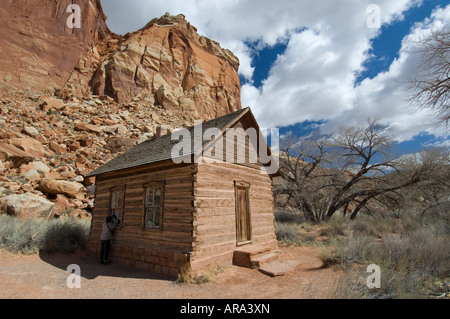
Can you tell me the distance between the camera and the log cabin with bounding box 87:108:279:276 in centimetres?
727

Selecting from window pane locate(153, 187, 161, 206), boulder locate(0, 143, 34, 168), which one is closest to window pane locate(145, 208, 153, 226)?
window pane locate(153, 187, 161, 206)

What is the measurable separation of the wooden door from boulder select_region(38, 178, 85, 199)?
Answer: 41.5 feet

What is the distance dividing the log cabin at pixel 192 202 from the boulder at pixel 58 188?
6.48 m

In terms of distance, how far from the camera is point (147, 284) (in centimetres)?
642

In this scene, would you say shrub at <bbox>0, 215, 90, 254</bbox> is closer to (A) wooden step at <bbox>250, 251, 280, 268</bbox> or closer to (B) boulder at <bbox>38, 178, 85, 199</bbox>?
(B) boulder at <bbox>38, 178, 85, 199</bbox>

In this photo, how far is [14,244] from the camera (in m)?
9.57

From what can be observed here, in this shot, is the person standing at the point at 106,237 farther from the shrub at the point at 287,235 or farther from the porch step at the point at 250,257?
the shrub at the point at 287,235

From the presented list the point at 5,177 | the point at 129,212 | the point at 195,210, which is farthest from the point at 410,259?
the point at 5,177

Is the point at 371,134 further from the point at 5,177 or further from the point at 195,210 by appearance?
the point at 5,177

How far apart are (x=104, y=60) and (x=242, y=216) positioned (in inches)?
1670

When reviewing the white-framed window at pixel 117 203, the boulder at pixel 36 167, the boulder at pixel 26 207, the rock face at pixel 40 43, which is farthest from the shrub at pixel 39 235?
the rock face at pixel 40 43

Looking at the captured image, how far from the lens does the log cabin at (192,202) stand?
7.27 m

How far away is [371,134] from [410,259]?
1202cm

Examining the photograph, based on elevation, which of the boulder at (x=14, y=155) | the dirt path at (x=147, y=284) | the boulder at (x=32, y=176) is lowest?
the dirt path at (x=147, y=284)
